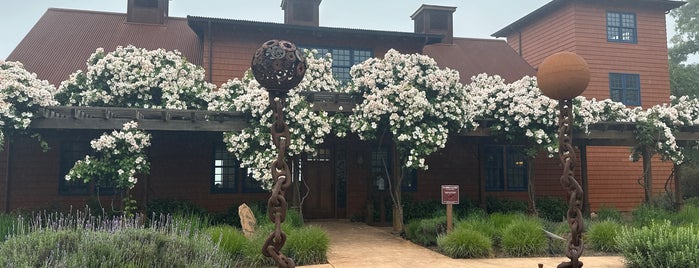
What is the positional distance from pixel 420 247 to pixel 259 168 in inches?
152

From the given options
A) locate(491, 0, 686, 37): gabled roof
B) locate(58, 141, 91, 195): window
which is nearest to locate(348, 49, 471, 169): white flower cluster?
locate(58, 141, 91, 195): window

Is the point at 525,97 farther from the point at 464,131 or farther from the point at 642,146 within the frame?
the point at 642,146

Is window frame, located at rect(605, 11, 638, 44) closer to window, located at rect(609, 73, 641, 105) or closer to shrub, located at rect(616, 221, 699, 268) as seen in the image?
window, located at rect(609, 73, 641, 105)

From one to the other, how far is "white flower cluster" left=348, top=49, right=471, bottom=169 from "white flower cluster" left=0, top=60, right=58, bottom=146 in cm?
676

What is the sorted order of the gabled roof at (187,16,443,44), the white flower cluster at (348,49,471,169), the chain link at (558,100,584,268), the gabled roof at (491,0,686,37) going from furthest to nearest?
the gabled roof at (491,0,686,37), the gabled roof at (187,16,443,44), the white flower cluster at (348,49,471,169), the chain link at (558,100,584,268)

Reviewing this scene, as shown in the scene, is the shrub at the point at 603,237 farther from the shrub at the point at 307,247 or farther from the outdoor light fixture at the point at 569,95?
the outdoor light fixture at the point at 569,95

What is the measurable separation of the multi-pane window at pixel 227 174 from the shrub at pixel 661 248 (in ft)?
33.0

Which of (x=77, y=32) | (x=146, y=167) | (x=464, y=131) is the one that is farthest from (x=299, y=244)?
(x=77, y=32)

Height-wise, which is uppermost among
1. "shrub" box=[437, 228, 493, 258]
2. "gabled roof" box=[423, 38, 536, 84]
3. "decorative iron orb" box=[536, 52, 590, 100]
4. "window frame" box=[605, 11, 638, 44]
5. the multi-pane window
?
"window frame" box=[605, 11, 638, 44]

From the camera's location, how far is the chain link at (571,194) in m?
3.10

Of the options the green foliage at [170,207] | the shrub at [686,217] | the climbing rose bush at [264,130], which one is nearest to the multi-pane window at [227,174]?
the green foliage at [170,207]

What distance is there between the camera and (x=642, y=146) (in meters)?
14.6

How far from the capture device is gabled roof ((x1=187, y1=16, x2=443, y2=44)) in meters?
15.1

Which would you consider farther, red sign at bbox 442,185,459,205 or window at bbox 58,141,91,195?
window at bbox 58,141,91,195
